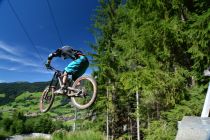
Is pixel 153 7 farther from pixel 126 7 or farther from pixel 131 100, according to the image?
pixel 131 100

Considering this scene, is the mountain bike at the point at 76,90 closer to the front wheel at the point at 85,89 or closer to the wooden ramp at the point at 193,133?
the front wheel at the point at 85,89

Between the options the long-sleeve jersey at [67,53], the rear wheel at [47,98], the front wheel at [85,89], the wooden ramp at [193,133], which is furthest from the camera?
the rear wheel at [47,98]

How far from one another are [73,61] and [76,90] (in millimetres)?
787

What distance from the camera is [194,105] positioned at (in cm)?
978

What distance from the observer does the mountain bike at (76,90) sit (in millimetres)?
6359

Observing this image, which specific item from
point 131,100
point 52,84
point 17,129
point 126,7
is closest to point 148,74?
point 52,84

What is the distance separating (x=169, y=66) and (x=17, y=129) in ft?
283

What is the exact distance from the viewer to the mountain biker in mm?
6598

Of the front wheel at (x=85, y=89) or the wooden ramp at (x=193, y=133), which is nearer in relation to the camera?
the wooden ramp at (x=193, y=133)

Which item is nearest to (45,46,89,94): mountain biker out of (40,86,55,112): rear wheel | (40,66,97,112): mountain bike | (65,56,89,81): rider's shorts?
(65,56,89,81): rider's shorts

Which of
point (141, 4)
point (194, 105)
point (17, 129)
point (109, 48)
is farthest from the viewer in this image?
point (17, 129)

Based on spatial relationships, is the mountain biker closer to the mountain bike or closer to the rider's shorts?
the rider's shorts

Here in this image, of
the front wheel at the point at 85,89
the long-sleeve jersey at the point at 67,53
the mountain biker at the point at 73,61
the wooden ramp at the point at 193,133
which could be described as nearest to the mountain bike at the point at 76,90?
the front wheel at the point at 85,89

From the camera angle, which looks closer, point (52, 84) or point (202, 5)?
point (52, 84)
